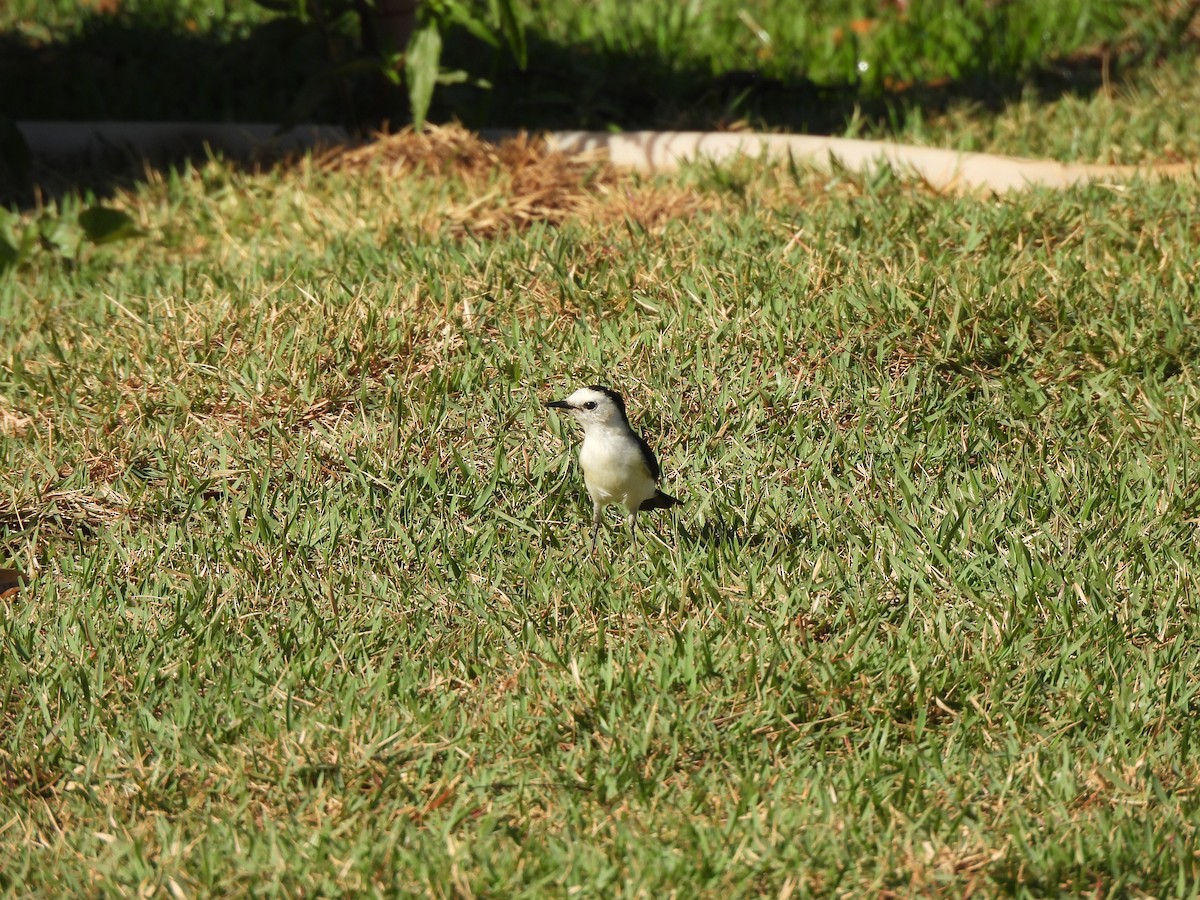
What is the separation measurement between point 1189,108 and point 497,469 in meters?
4.68

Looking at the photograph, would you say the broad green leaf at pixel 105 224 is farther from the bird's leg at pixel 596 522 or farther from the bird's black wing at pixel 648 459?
the bird's black wing at pixel 648 459

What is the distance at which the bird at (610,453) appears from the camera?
13.6 feet

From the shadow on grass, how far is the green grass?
1128mm

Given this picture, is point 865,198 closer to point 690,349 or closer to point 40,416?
point 690,349

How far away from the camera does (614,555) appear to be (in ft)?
14.3

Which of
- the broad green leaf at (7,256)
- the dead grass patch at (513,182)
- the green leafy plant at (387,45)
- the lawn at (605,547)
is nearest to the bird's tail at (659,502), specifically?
the lawn at (605,547)

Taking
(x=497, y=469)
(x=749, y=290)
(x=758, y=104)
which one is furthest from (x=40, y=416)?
(x=758, y=104)

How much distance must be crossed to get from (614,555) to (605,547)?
0.04 meters

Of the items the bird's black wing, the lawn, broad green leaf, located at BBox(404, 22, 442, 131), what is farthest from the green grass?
broad green leaf, located at BBox(404, 22, 442, 131)

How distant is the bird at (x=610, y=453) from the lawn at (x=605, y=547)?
194 mm

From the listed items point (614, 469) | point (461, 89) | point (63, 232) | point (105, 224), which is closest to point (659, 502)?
point (614, 469)

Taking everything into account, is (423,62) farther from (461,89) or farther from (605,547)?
(605,547)

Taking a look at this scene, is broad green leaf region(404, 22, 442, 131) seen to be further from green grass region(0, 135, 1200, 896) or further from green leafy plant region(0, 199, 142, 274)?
green leafy plant region(0, 199, 142, 274)

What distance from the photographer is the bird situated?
4156mm
